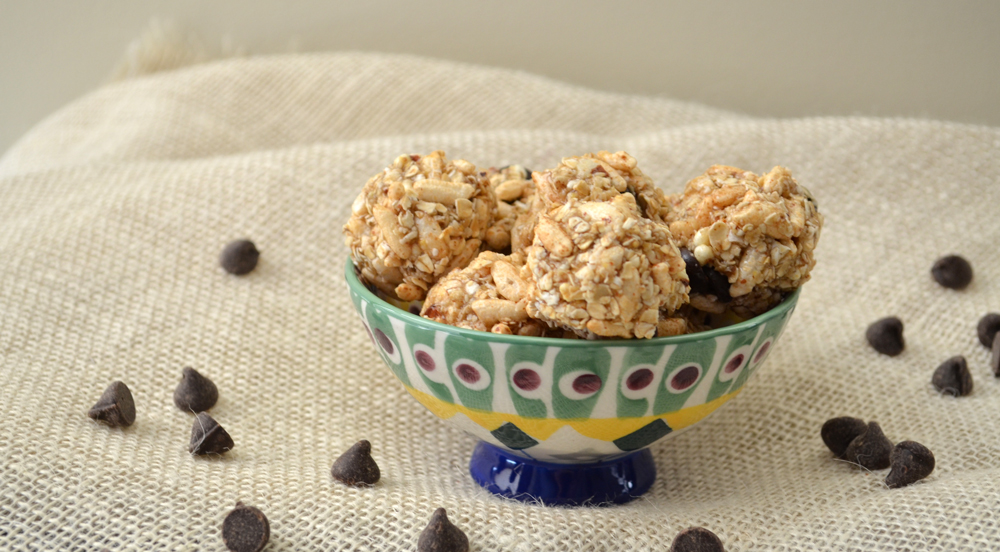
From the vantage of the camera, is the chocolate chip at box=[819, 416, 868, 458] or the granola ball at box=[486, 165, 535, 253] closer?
the granola ball at box=[486, 165, 535, 253]

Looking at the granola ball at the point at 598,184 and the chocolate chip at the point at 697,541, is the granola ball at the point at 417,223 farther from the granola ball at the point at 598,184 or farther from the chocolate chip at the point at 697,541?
the chocolate chip at the point at 697,541

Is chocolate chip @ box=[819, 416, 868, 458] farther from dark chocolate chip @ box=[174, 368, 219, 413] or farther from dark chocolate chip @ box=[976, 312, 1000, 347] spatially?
dark chocolate chip @ box=[174, 368, 219, 413]

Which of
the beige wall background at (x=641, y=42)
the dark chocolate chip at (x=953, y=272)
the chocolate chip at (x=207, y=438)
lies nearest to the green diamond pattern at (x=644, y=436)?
the chocolate chip at (x=207, y=438)

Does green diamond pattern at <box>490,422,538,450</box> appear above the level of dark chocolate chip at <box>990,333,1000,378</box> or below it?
above

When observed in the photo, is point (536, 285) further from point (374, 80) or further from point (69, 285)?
point (374, 80)

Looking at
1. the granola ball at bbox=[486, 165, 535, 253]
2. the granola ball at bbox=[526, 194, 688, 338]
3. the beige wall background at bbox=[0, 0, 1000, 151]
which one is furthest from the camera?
the beige wall background at bbox=[0, 0, 1000, 151]

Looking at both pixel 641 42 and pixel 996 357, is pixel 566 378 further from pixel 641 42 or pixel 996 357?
pixel 641 42

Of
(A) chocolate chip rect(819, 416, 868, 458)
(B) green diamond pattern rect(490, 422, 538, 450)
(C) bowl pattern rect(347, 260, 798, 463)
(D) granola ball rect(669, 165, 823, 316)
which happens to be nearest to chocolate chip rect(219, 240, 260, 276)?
(C) bowl pattern rect(347, 260, 798, 463)

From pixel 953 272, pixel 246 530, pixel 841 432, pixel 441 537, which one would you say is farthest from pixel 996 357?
pixel 246 530
